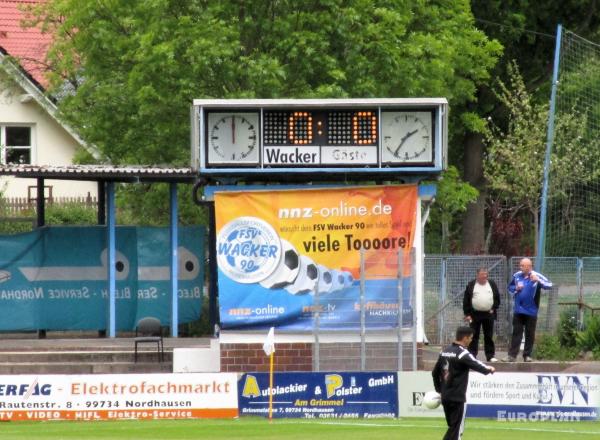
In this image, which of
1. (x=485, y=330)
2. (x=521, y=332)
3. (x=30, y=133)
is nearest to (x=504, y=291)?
(x=521, y=332)

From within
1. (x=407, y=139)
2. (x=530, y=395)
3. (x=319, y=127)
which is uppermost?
(x=319, y=127)

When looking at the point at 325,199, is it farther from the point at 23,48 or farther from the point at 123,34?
the point at 23,48

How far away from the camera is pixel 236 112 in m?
23.8

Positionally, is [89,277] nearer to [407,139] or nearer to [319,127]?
[319,127]

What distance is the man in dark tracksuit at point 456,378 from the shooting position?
1719 centimetres

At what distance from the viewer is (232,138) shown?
23.9 metres

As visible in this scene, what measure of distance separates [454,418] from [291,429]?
3971mm

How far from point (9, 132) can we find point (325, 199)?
26.5 meters

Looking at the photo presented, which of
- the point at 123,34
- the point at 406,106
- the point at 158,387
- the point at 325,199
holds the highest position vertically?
the point at 123,34

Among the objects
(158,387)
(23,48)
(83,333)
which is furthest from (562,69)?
(23,48)

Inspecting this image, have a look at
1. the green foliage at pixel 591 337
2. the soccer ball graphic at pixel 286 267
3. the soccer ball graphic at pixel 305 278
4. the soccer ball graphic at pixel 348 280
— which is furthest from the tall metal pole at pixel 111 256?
the green foliage at pixel 591 337

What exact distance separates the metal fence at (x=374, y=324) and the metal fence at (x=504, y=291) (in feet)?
20.9

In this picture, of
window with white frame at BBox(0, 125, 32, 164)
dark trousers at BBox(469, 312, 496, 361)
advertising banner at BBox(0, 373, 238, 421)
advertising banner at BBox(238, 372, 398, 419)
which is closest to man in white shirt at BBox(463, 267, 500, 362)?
dark trousers at BBox(469, 312, 496, 361)

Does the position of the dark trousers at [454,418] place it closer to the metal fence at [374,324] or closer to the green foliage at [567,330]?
the metal fence at [374,324]
